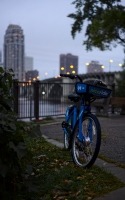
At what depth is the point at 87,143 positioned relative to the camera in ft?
17.1

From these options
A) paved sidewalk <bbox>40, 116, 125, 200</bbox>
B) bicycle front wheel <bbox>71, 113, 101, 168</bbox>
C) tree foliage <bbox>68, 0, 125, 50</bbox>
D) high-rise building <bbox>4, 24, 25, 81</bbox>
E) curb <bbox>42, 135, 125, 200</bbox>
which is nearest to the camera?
curb <bbox>42, 135, 125, 200</bbox>

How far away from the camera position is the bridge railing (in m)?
12.8

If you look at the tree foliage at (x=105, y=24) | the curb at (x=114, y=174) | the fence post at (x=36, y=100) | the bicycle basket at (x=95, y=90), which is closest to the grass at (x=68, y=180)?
the curb at (x=114, y=174)

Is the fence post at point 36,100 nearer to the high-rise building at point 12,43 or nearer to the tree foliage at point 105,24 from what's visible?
the high-rise building at point 12,43

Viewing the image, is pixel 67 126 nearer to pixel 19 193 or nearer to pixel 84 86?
pixel 84 86

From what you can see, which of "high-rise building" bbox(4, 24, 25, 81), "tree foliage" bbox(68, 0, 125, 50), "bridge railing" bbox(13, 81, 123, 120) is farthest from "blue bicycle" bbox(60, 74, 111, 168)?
"tree foliage" bbox(68, 0, 125, 50)

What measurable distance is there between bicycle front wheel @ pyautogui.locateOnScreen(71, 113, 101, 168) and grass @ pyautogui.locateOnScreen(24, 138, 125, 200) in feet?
0.42

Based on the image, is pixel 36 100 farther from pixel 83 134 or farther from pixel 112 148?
pixel 83 134

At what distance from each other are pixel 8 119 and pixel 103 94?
2529mm

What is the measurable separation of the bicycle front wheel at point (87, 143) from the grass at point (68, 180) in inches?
5.0

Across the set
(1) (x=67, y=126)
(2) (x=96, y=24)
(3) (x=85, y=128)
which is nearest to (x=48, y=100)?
(1) (x=67, y=126)

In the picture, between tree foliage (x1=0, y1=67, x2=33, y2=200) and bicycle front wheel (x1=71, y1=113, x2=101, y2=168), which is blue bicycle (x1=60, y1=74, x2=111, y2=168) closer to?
bicycle front wheel (x1=71, y1=113, x2=101, y2=168)

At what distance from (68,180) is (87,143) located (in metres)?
0.80

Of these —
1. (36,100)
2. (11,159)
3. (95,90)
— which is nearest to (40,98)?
(36,100)
